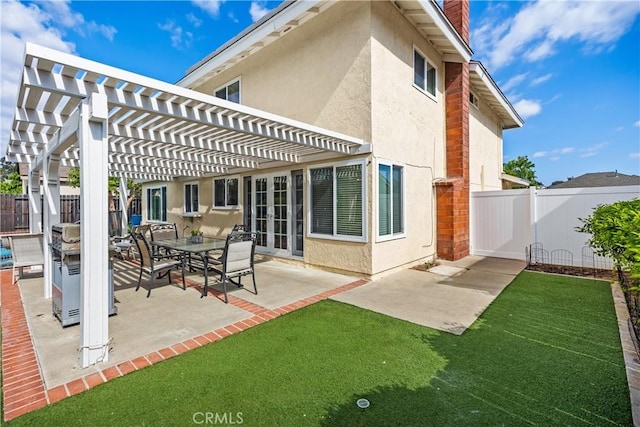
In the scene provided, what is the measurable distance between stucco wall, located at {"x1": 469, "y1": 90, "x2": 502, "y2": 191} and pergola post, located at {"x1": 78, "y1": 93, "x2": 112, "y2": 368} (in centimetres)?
1235

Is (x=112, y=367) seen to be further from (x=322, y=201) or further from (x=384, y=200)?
(x=384, y=200)

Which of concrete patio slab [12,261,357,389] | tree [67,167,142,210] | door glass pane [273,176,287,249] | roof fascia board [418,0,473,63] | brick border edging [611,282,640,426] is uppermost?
roof fascia board [418,0,473,63]

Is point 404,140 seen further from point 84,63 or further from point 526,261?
point 84,63

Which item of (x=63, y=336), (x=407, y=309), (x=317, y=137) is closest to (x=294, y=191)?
(x=317, y=137)

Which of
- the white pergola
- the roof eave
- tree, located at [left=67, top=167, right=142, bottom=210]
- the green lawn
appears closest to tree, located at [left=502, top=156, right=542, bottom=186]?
the roof eave

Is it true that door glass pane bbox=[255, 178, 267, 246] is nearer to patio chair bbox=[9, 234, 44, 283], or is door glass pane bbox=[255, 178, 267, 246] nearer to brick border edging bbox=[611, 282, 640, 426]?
patio chair bbox=[9, 234, 44, 283]

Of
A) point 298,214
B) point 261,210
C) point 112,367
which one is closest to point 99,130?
point 112,367

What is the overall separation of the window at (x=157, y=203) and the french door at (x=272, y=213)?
761cm

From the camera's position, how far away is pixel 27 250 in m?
6.84

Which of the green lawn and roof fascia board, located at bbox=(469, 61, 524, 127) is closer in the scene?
the green lawn

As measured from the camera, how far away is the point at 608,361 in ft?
11.5

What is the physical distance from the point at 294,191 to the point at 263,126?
11.3 feet

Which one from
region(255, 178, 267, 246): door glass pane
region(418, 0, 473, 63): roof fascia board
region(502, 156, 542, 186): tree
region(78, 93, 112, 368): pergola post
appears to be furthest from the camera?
region(502, 156, 542, 186): tree

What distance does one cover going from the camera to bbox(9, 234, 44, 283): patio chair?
6699 millimetres
